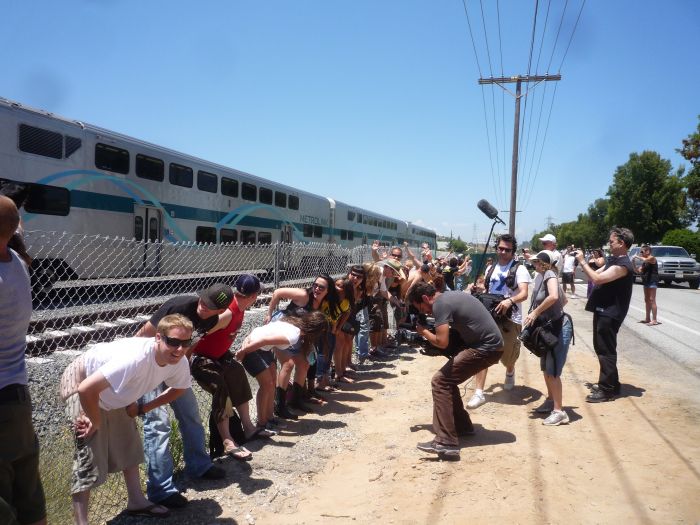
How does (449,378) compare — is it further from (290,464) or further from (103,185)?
(103,185)

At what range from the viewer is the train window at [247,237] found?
52.5 ft

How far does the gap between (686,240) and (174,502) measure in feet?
121

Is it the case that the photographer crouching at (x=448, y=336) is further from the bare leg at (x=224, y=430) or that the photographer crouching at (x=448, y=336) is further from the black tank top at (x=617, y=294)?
the black tank top at (x=617, y=294)

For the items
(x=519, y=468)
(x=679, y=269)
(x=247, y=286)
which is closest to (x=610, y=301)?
(x=519, y=468)

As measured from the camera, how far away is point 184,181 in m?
13.3

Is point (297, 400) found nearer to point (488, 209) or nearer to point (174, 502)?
point (174, 502)

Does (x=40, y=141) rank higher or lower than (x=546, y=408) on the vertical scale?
higher

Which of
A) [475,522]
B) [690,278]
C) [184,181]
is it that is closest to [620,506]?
[475,522]

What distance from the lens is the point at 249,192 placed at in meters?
16.1

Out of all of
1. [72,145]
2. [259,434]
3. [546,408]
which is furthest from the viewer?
[72,145]

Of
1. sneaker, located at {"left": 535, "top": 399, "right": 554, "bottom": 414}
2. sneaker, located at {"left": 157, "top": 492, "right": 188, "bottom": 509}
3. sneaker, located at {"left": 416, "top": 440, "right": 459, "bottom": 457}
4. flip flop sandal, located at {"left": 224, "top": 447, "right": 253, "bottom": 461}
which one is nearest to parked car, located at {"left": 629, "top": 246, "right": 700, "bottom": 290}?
sneaker, located at {"left": 535, "top": 399, "right": 554, "bottom": 414}

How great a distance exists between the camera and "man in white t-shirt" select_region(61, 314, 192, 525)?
2924 mm

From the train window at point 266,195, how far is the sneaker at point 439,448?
13.3 meters

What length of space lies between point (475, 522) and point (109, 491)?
279 centimetres
